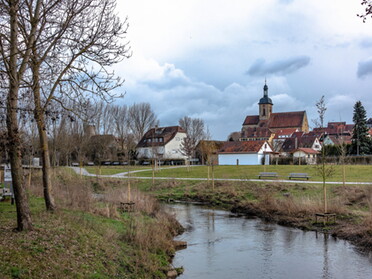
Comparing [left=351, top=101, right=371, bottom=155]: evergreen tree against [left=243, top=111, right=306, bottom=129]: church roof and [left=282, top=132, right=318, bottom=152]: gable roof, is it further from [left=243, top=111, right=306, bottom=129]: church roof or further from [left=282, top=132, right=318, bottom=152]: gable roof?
[left=243, top=111, right=306, bottom=129]: church roof

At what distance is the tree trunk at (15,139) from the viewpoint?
10250 mm

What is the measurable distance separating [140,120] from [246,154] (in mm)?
36712

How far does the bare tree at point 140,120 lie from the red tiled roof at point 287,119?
182 feet

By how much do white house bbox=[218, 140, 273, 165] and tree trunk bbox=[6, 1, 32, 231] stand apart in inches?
2193

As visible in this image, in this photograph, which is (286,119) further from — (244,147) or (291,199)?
(291,199)

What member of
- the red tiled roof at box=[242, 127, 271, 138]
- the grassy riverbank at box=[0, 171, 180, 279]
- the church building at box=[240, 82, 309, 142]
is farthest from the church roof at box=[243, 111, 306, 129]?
the grassy riverbank at box=[0, 171, 180, 279]

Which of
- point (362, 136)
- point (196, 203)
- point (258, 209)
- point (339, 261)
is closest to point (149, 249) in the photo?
point (339, 261)

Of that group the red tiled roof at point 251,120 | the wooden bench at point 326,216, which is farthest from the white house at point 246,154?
the red tiled roof at point 251,120

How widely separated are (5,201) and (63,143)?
36.4 meters

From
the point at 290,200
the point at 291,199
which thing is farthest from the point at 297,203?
the point at 291,199

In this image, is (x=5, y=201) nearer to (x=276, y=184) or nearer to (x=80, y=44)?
(x=80, y=44)

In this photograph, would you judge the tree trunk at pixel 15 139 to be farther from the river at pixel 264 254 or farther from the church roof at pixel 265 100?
the church roof at pixel 265 100

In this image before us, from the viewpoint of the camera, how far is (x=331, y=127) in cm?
11975

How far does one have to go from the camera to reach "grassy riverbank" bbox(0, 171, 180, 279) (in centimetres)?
884
